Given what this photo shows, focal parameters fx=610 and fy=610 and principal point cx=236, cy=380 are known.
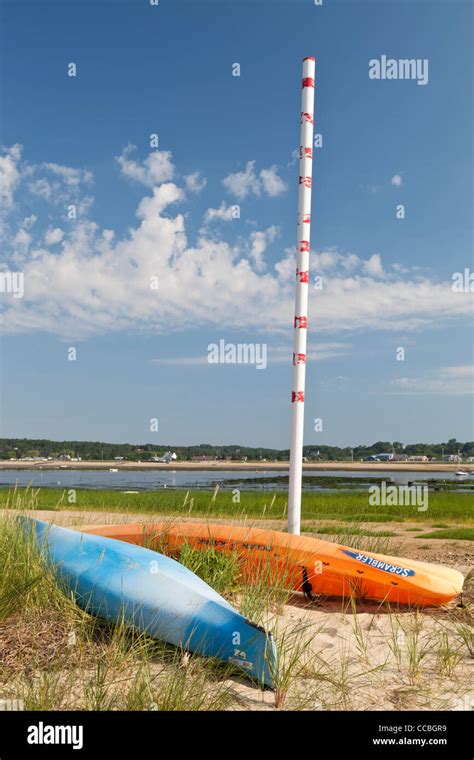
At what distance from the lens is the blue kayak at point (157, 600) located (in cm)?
387

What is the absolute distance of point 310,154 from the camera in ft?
24.2

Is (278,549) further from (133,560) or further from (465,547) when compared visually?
(465,547)

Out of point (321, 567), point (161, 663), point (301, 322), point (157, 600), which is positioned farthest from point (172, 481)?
point (161, 663)

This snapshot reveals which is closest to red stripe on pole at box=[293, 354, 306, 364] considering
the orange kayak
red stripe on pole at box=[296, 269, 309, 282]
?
red stripe on pole at box=[296, 269, 309, 282]

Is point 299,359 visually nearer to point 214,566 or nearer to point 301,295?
point 301,295

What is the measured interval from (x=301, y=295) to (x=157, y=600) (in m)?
4.13

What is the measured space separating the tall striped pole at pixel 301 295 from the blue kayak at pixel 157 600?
103 inches

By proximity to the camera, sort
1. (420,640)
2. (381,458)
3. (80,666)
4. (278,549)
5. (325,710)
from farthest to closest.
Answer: (381,458)
(278,549)
(420,640)
(80,666)
(325,710)

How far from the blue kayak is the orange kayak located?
3.09 ft

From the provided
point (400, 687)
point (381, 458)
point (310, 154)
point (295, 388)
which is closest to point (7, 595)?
point (400, 687)

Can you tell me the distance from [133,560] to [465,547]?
21.5 ft

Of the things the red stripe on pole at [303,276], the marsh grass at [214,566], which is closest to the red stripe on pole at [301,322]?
the red stripe on pole at [303,276]

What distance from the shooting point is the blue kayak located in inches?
152

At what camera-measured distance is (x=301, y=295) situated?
7.29 m
